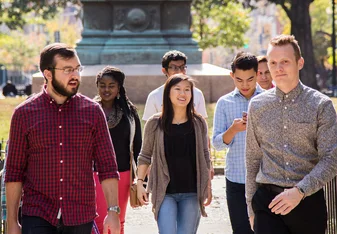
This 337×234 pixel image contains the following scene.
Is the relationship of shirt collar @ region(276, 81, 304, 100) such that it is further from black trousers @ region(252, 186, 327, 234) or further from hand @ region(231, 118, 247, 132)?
hand @ region(231, 118, 247, 132)

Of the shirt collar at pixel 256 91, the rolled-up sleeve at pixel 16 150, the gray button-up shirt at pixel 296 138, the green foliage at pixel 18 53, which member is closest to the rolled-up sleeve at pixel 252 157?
the gray button-up shirt at pixel 296 138

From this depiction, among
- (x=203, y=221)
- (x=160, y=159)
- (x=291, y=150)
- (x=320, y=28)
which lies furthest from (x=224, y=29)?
(x=291, y=150)

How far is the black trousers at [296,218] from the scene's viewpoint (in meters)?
6.05

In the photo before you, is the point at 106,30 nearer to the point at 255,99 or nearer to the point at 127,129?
the point at 127,129

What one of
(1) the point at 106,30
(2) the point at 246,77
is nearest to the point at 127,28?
(1) the point at 106,30

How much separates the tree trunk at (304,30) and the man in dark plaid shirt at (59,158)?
3554 cm

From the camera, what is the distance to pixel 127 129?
8.84 meters

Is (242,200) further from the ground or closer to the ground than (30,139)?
closer to the ground

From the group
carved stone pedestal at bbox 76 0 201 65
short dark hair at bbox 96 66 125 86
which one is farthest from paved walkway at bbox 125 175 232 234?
carved stone pedestal at bbox 76 0 201 65

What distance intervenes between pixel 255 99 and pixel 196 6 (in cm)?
4433

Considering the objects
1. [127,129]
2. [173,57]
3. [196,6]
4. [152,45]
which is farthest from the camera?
[196,6]

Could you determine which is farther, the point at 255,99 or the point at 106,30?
the point at 106,30

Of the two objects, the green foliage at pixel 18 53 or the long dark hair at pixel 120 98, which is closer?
the long dark hair at pixel 120 98

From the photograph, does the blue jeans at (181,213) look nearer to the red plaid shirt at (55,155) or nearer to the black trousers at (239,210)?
the black trousers at (239,210)
